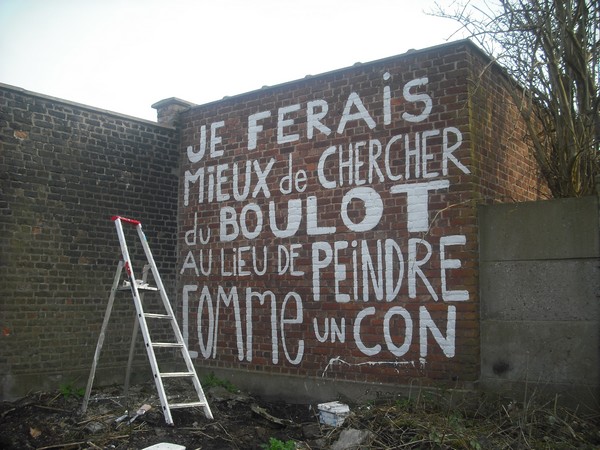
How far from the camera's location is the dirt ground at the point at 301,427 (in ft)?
17.3

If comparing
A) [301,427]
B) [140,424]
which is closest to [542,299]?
[301,427]

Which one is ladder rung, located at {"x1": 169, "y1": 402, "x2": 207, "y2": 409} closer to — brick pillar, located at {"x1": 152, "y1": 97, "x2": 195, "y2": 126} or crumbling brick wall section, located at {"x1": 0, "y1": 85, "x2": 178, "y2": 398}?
crumbling brick wall section, located at {"x1": 0, "y1": 85, "x2": 178, "y2": 398}

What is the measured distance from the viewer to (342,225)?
24.4ft

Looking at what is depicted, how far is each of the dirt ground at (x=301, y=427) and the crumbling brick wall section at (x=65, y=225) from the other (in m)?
0.78

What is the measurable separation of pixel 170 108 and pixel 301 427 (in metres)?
5.38

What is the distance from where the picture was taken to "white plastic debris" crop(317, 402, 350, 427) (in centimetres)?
620

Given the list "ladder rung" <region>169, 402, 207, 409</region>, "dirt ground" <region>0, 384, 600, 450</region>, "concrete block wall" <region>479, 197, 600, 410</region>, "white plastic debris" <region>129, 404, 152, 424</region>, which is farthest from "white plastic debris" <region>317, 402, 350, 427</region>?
"white plastic debris" <region>129, 404, 152, 424</region>

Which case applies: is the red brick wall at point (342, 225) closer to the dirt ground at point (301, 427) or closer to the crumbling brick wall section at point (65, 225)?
the dirt ground at point (301, 427)

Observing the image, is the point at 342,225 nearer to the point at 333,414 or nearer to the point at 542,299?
the point at 333,414

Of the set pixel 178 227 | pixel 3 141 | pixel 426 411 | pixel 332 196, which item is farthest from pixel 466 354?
pixel 3 141

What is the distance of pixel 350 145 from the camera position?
24.5ft

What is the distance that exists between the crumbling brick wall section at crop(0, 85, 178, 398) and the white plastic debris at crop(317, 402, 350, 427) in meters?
3.52

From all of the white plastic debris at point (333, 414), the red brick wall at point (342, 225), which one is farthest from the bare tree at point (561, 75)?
the white plastic debris at point (333, 414)

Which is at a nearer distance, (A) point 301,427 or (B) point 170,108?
(A) point 301,427
